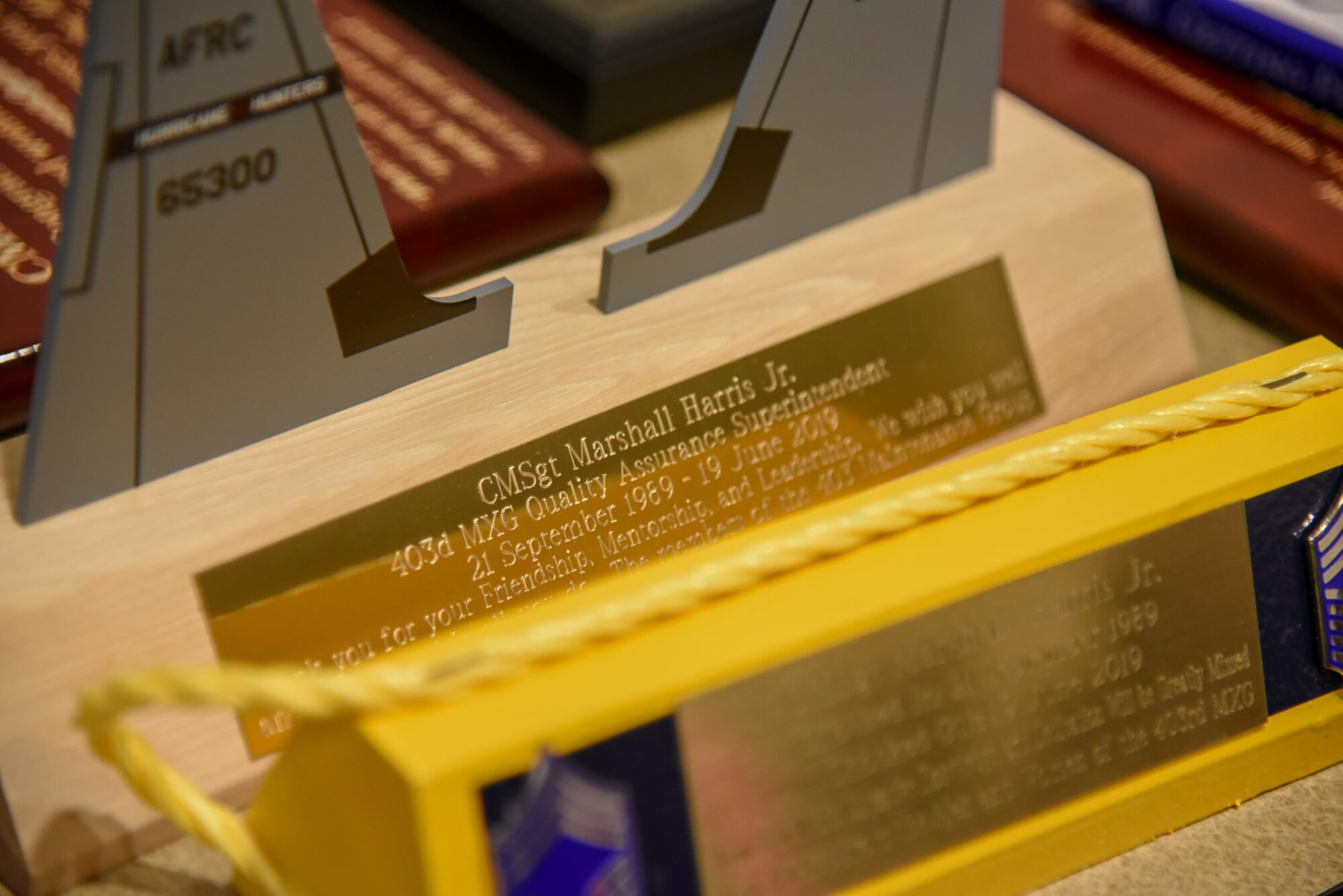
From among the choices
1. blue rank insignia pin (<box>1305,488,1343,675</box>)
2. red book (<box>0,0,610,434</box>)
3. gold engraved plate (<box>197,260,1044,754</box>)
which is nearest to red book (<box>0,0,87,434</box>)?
red book (<box>0,0,610,434</box>)

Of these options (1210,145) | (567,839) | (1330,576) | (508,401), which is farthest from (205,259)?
(1210,145)

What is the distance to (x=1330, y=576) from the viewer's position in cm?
52

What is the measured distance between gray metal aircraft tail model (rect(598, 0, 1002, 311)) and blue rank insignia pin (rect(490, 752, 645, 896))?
29cm

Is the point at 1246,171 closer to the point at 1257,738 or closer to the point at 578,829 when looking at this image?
the point at 1257,738

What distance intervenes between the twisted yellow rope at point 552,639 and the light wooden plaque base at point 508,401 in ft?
0.20

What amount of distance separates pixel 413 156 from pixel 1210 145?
525 mm

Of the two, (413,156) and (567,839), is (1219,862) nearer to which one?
(567,839)

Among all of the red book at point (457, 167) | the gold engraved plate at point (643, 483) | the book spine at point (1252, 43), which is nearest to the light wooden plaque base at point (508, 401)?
the gold engraved plate at point (643, 483)

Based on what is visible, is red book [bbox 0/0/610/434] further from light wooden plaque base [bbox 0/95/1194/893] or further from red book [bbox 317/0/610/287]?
light wooden plaque base [bbox 0/95/1194/893]

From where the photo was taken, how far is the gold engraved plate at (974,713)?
43 centimetres

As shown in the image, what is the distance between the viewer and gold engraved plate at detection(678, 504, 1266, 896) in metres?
0.43

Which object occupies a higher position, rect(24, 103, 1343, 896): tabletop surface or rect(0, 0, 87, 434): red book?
A: rect(0, 0, 87, 434): red book

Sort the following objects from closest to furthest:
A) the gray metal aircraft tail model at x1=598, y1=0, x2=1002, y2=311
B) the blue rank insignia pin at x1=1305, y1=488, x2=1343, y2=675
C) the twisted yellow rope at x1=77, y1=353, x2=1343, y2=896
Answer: the twisted yellow rope at x1=77, y1=353, x2=1343, y2=896, the blue rank insignia pin at x1=1305, y1=488, x2=1343, y2=675, the gray metal aircraft tail model at x1=598, y1=0, x2=1002, y2=311

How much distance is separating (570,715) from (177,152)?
0.89 feet
